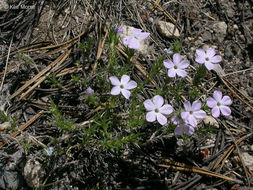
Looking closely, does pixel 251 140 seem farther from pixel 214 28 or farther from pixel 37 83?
pixel 37 83

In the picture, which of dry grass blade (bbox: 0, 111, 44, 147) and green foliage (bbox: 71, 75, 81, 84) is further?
green foliage (bbox: 71, 75, 81, 84)

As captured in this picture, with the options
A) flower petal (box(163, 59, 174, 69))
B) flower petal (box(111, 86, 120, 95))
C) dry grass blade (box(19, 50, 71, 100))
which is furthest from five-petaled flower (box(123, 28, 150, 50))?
dry grass blade (box(19, 50, 71, 100))

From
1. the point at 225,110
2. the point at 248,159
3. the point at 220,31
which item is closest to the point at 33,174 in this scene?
the point at 225,110

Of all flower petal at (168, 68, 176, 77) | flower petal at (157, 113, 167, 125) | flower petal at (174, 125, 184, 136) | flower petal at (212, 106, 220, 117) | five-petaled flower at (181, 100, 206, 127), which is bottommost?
flower petal at (174, 125, 184, 136)

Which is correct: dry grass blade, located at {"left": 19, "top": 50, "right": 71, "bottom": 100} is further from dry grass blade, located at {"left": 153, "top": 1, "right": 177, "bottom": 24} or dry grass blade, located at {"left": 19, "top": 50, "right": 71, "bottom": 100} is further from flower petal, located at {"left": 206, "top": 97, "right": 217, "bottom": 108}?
flower petal, located at {"left": 206, "top": 97, "right": 217, "bottom": 108}

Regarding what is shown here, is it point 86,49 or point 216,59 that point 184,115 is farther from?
point 86,49

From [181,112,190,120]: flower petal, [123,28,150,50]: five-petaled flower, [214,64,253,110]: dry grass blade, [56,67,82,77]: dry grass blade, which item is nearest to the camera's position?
[181,112,190,120]: flower petal

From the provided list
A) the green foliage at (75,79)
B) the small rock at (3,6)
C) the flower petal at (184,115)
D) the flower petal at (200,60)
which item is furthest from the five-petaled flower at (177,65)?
the small rock at (3,6)
